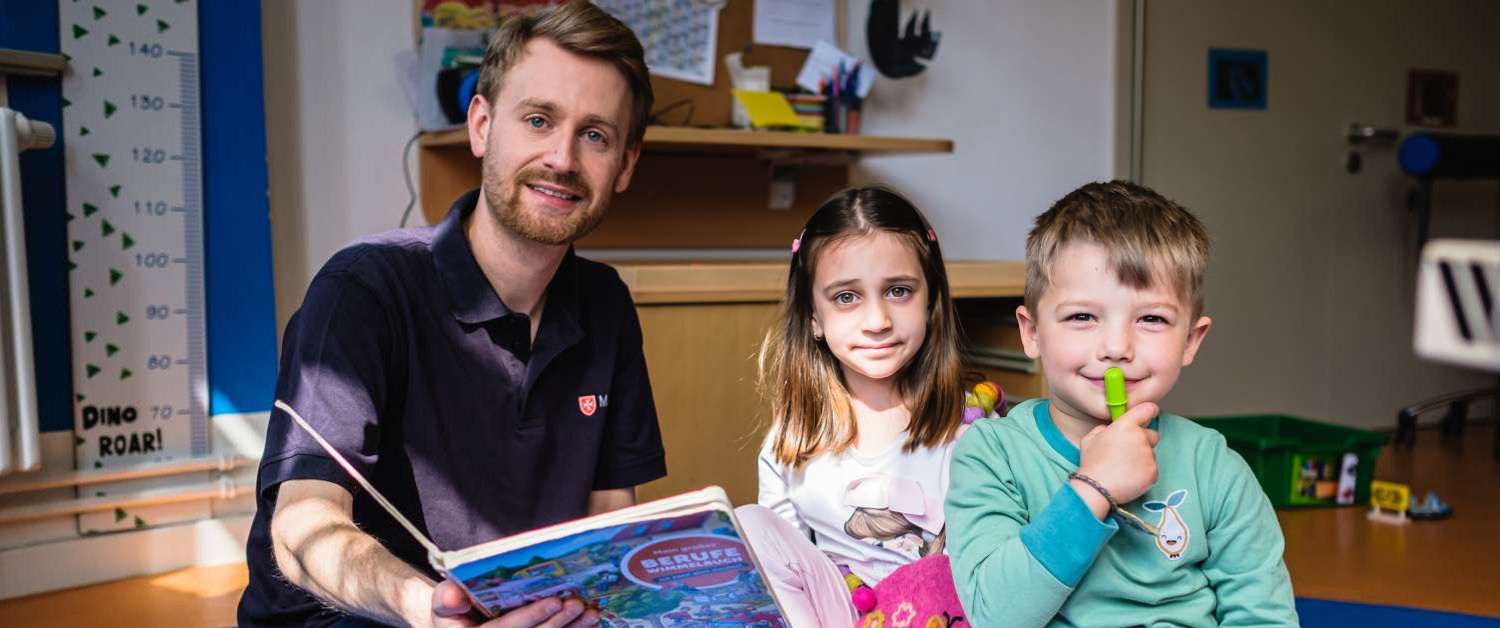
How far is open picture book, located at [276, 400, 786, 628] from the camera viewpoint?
93 centimetres

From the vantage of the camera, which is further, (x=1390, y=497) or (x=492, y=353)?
(x=1390, y=497)

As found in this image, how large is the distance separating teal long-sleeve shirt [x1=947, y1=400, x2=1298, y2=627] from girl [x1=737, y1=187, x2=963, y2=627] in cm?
38

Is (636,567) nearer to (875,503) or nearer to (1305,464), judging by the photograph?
(875,503)

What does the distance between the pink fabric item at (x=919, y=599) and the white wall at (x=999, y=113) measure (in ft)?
6.80

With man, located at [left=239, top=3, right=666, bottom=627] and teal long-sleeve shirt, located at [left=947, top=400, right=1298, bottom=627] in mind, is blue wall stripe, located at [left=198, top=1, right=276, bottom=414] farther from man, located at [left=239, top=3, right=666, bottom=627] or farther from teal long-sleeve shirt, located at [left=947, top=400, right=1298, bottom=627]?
teal long-sleeve shirt, located at [left=947, top=400, right=1298, bottom=627]

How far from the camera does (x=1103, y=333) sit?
1.17 meters

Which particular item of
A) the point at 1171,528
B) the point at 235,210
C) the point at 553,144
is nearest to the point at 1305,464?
the point at 1171,528

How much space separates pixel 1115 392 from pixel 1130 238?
0.16 m

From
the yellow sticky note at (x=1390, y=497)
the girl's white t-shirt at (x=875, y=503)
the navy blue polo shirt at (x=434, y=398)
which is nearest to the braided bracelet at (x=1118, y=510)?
the girl's white t-shirt at (x=875, y=503)

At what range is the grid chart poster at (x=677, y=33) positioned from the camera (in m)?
2.96

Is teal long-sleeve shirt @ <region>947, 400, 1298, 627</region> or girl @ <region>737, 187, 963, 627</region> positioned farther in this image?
girl @ <region>737, 187, 963, 627</region>

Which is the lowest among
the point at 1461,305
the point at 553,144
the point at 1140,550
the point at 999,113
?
the point at 1140,550

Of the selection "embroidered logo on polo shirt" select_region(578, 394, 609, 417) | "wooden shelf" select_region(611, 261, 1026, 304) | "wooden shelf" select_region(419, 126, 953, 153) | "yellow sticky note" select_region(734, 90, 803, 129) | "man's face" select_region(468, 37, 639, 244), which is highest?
"yellow sticky note" select_region(734, 90, 803, 129)

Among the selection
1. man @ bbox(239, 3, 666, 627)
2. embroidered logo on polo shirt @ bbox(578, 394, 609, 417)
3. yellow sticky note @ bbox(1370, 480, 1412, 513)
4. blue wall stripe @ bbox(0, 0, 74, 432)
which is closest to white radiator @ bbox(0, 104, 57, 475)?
blue wall stripe @ bbox(0, 0, 74, 432)
